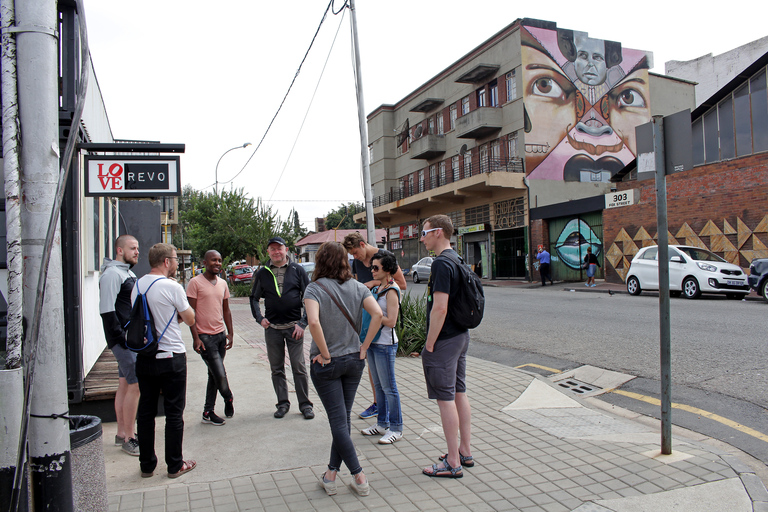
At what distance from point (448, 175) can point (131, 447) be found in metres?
32.1

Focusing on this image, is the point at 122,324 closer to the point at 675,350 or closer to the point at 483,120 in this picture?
the point at 675,350

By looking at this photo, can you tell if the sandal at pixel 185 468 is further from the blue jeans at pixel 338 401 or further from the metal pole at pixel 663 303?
the metal pole at pixel 663 303

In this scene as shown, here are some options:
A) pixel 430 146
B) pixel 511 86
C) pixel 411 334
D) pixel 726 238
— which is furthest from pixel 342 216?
pixel 411 334

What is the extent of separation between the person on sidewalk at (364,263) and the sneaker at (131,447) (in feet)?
6.59

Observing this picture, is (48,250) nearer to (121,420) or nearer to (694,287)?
(121,420)

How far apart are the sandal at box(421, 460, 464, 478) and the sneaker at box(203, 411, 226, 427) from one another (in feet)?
7.46

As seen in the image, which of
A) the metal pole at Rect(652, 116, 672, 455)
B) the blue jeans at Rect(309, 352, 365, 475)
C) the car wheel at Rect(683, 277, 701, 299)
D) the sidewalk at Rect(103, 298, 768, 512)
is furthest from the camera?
the car wheel at Rect(683, 277, 701, 299)

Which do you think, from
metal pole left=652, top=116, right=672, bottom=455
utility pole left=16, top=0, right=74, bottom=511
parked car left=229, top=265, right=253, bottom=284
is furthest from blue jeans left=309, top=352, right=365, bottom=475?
A: parked car left=229, top=265, right=253, bottom=284

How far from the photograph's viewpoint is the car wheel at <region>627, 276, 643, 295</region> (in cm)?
1731

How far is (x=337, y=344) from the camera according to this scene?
12.3 feet

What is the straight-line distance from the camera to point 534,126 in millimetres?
28594

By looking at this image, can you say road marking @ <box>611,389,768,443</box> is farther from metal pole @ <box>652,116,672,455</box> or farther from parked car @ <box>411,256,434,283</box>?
parked car @ <box>411,256,434,283</box>

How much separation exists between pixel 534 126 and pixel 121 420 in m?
27.1

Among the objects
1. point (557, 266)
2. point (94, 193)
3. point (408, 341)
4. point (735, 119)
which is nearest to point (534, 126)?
point (557, 266)
